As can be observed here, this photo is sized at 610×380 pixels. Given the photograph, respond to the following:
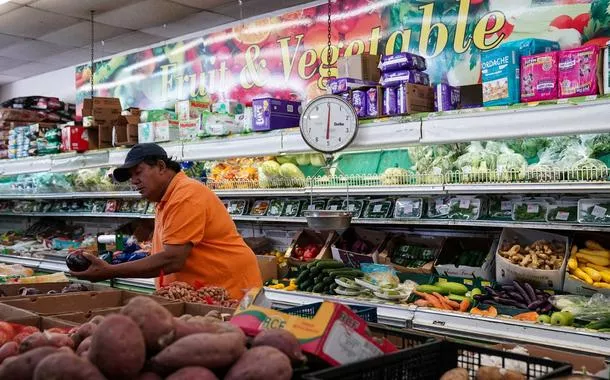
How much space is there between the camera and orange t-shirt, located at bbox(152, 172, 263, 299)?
363 cm

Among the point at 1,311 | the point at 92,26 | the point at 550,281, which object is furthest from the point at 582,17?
the point at 92,26

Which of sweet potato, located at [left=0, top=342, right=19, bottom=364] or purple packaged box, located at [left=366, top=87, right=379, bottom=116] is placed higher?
purple packaged box, located at [left=366, top=87, right=379, bottom=116]

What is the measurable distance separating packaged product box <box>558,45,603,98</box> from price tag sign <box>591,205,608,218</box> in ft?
2.35

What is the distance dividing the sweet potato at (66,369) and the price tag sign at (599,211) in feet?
10.7

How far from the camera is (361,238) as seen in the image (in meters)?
5.52

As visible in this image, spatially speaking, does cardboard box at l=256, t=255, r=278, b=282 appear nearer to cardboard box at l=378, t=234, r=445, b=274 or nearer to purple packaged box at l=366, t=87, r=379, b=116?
cardboard box at l=378, t=234, r=445, b=274

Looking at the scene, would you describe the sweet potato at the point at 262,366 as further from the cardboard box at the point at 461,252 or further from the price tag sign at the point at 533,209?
the cardboard box at the point at 461,252

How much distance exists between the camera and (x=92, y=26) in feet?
25.2

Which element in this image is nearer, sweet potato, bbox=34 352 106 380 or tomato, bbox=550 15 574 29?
sweet potato, bbox=34 352 106 380

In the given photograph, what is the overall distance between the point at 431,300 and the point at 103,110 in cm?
480

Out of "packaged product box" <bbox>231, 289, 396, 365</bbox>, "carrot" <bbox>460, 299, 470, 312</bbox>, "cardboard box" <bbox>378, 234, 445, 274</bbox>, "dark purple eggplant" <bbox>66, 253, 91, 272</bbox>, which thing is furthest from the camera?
"cardboard box" <bbox>378, 234, 445, 274</bbox>

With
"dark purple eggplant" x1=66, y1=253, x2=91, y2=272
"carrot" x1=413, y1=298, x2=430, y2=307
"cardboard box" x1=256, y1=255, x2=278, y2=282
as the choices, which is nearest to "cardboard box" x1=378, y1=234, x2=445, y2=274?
"carrot" x1=413, y1=298, x2=430, y2=307

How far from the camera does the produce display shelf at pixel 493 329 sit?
332cm

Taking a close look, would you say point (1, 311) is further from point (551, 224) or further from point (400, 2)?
point (400, 2)
